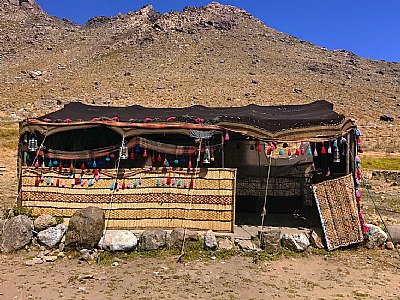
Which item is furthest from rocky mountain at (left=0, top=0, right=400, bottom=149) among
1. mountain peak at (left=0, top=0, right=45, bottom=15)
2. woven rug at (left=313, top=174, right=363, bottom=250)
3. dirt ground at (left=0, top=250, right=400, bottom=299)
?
dirt ground at (left=0, top=250, right=400, bottom=299)

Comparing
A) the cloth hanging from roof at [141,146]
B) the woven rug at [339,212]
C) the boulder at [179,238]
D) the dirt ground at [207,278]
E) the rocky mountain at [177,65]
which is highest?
the rocky mountain at [177,65]

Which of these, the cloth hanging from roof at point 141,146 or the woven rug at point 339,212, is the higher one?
the cloth hanging from roof at point 141,146

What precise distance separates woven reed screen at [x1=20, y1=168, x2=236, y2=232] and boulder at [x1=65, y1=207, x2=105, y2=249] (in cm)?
83

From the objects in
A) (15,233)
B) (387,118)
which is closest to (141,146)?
(15,233)

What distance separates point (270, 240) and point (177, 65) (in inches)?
1808

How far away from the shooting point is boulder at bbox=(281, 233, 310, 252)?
8.69 meters

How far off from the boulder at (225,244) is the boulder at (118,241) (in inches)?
67.7

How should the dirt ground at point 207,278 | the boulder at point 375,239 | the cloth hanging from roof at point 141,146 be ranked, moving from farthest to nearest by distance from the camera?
the cloth hanging from roof at point 141,146 < the boulder at point 375,239 < the dirt ground at point 207,278

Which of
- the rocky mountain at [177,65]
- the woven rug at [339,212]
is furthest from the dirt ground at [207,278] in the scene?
the rocky mountain at [177,65]

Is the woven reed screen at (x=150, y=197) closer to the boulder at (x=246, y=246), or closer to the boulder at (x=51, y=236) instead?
the boulder at (x=246, y=246)

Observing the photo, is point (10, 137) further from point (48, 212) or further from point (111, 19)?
point (111, 19)

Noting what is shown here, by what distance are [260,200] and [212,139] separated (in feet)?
10.2

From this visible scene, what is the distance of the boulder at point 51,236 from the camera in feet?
28.4

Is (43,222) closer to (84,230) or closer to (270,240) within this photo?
(84,230)
